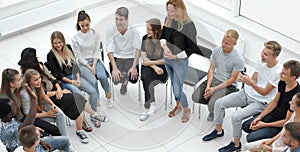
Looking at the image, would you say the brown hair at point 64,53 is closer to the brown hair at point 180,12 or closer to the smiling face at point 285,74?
the brown hair at point 180,12

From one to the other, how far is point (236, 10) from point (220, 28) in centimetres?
28

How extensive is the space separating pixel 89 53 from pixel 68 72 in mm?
307

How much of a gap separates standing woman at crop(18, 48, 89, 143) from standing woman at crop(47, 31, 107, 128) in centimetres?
8

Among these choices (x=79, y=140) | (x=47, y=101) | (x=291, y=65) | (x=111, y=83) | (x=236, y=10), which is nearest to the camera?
(x=291, y=65)

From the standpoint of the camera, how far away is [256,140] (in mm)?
3955

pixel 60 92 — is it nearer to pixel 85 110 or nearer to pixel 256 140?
pixel 85 110

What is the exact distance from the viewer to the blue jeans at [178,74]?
4535 millimetres

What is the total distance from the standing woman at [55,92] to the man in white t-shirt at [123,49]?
0.51 meters

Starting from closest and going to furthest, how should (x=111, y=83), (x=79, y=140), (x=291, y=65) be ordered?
(x=291, y=65) < (x=79, y=140) < (x=111, y=83)

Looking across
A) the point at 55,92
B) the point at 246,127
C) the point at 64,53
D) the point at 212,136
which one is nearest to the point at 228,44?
the point at 246,127

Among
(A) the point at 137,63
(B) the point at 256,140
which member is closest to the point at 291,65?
(B) the point at 256,140

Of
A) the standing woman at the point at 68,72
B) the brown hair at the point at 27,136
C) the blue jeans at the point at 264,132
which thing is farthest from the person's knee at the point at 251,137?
the brown hair at the point at 27,136

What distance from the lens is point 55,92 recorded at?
14.4ft

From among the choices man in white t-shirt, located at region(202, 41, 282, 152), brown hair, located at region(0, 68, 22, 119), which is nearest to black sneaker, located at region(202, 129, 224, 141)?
man in white t-shirt, located at region(202, 41, 282, 152)
